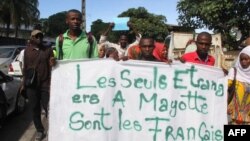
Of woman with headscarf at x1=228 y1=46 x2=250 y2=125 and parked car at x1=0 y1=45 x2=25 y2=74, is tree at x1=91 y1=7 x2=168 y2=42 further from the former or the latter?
woman with headscarf at x1=228 y1=46 x2=250 y2=125

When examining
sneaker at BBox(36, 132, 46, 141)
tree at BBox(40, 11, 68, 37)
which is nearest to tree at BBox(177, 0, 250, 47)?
sneaker at BBox(36, 132, 46, 141)

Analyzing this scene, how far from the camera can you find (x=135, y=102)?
4.80 metres

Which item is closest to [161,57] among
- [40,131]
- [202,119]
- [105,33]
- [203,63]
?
[203,63]

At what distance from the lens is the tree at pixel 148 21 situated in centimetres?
4841

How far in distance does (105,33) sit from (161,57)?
188 centimetres

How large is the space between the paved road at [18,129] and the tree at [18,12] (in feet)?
108

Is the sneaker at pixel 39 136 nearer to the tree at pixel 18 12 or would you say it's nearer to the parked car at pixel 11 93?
the parked car at pixel 11 93

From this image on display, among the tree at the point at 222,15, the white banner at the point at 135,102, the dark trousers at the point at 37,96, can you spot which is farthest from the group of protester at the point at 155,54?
the tree at the point at 222,15

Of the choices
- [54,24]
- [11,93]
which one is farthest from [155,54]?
[54,24]

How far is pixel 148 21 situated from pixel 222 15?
75.2 feet

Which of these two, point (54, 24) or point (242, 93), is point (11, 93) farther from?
point (54, 24)

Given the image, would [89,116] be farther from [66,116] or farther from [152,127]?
[152,127]

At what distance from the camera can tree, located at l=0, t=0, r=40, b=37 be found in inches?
1628

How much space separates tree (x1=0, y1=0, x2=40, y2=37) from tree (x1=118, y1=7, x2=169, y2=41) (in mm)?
9764
